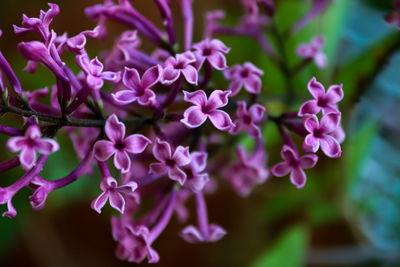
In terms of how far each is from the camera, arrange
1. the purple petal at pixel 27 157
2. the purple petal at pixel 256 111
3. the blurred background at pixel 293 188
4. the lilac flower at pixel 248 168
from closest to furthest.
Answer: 1. the purple petal at pixel 27 157
2. the purple petal at pixel 256 111
3. the lilac flower at pixel 248 168
4. the blurred background at pixel 293 188

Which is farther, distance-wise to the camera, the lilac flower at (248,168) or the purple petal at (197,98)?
the lilac flower at (248,168)

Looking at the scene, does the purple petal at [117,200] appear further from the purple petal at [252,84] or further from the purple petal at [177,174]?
the purple petal at [252,84]

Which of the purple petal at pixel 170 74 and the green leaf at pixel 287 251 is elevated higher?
the purple petal at pixel 170 74

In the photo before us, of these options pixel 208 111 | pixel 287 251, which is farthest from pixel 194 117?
pixel 287 251

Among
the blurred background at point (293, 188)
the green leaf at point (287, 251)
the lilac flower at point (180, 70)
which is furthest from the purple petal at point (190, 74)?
the green leaf at point (287, 251)

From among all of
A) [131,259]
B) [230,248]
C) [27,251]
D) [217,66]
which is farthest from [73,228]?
[217,66]

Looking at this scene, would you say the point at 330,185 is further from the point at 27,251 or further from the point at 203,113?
the point at 27,251

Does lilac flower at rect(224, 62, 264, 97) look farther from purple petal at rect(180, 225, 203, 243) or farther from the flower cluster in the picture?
purple petal at rect(180, 225, 203, 243)
